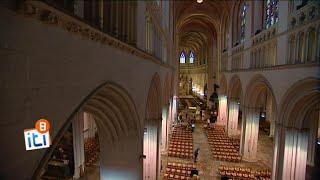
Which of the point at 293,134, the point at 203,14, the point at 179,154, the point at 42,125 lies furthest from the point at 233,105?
the point at 42,125

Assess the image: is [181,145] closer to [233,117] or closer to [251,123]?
[251,123]

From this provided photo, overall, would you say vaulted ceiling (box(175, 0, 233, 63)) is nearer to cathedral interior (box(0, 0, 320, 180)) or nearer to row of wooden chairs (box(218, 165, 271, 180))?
cathedral interior (box(0, 0, 320, 180))

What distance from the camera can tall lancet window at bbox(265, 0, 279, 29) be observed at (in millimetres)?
13230

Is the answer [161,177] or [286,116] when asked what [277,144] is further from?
[161,177]

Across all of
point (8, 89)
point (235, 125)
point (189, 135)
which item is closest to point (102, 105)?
point (8, 89)

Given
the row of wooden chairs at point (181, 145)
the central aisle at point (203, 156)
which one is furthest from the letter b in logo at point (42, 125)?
the row of wooden chairs at point (181, 145)

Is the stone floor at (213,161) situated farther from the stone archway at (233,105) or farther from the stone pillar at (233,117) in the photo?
the stone archway at (233,105)

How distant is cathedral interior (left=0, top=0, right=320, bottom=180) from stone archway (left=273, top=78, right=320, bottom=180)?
1.9 inches

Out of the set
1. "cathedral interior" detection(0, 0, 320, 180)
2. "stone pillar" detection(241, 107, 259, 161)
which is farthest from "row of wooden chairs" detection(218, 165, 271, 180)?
"stone pillar" detection(241, 107, 259, 161)

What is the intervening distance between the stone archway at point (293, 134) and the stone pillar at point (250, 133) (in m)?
5.91

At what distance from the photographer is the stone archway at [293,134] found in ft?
33.6

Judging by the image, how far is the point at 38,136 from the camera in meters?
2.88

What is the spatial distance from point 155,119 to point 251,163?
31.1ft

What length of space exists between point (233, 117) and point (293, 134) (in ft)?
41.7
